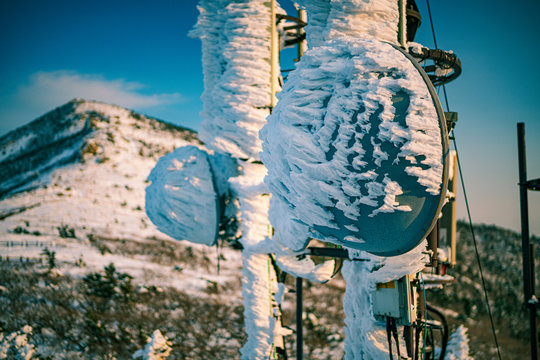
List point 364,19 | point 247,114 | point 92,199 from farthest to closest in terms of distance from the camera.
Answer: point 92,199 → point 247,114 → point 364,19

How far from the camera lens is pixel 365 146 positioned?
1823 mm

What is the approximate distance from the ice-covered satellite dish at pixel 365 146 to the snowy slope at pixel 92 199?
783 cm

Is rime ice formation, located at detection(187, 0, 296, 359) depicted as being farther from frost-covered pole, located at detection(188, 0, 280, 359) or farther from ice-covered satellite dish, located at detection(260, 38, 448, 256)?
ice-covered satellite dish, located at detection(260, 38, 448, 256)

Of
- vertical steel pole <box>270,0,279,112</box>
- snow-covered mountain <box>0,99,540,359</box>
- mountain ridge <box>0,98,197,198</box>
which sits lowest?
snow-covered mountain <box>0,99,540,359</box>

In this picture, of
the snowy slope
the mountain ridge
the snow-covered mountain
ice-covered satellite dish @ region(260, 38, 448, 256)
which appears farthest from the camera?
the mountain ridge

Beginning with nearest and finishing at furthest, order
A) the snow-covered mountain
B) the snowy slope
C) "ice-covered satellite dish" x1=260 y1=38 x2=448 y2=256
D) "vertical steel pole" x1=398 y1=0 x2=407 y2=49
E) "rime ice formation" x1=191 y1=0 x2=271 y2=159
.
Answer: "ice-covered satellite dish" x1=260 y1=38 x2=448 y2=256 → "vertical steel pole" x1=398 y1=0 x2=407 y2=49 → "rime ice formation" x1=191 y1=0 x2=271 y2=159 → the snow-covered mountain → the snowy slope

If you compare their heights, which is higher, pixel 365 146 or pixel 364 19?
pixel 364 19

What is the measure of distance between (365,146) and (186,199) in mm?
2672

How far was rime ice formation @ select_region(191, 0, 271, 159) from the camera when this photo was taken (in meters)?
3.98

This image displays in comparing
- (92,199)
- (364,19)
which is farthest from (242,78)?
(92,199)

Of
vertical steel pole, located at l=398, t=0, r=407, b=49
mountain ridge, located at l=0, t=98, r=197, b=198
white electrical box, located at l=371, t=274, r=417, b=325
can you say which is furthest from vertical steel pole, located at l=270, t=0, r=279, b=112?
mountain ridge, located at l=0, t=98, r=197, b=198

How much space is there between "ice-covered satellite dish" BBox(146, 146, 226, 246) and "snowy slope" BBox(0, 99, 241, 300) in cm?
523

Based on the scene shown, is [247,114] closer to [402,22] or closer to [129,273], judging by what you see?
[402,22]

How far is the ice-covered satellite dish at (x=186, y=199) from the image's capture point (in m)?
4.07
